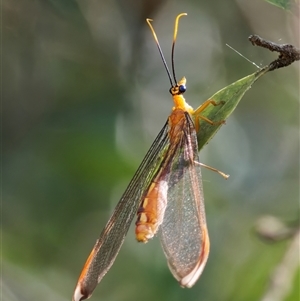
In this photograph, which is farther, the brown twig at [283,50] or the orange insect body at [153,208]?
the orange insect body at [153,208]

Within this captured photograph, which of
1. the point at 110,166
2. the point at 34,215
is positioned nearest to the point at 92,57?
the point at 110,166

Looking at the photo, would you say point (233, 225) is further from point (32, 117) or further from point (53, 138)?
point (32, 117)

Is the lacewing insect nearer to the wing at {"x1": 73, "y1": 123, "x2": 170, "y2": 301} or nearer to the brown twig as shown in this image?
the wing at {"x1": 73, "y1": 123, "x2": 170, "y2": 301}

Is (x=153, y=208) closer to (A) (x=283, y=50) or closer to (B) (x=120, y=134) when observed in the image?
(A) (x=283, y=50)

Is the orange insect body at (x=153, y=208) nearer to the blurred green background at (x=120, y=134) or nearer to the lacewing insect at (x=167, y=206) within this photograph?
the lacewing insect at (x=167, y=206)

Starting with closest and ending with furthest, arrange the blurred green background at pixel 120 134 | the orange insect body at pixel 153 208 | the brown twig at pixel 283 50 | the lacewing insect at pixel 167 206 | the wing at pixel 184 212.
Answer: the brown twig at pixel 283 50
the wing at pixel 184 212
the lacewing insect at pixel 167 206
the orange insect body at pixel 153 208
the blurred green background at pixel 120 134

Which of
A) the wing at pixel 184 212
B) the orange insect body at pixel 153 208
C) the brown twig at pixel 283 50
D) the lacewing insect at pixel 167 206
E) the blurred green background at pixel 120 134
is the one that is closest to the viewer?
the brown twig at pixel 283 50

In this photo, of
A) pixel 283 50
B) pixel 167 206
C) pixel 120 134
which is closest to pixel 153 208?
pixel 167 206

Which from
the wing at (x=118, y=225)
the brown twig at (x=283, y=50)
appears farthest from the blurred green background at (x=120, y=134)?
the brown twig at (x=283, y=50)
